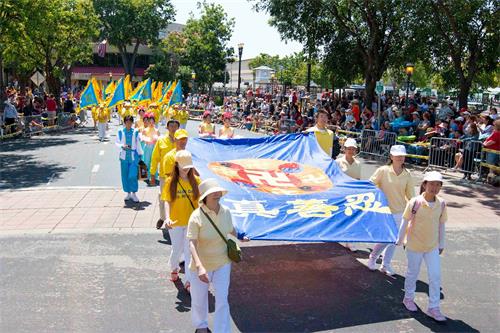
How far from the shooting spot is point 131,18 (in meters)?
59.4

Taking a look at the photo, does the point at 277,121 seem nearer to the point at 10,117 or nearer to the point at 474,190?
the point at 10,117

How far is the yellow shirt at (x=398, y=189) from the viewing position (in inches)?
265

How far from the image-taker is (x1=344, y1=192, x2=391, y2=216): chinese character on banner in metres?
6.62

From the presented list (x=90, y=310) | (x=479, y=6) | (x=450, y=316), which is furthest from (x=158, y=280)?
(x=479, y=6)

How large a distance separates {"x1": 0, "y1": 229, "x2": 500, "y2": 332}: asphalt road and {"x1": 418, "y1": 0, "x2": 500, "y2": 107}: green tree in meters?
12.8

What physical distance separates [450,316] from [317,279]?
176 cm

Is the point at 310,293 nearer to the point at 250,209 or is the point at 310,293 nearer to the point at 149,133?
the point at 250,209

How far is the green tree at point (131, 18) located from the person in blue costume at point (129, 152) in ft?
171

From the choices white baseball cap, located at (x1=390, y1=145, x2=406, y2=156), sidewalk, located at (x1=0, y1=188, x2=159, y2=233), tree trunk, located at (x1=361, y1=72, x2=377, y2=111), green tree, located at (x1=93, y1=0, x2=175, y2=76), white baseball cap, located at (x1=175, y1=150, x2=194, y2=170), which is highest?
green tree, located at (x1=93, y1=0, x2=175, y2=76)

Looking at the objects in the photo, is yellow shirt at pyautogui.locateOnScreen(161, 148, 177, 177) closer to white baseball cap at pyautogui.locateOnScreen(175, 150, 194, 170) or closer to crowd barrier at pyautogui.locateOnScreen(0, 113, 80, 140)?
white baseball cap at pyautogui.locateOnScreen(175, 150, 194, 170)

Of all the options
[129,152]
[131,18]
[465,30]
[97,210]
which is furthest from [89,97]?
[131,18]

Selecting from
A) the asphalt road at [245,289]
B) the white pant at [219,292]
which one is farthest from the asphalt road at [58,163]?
the white pant at [219,292]

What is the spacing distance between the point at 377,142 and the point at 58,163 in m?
11.0

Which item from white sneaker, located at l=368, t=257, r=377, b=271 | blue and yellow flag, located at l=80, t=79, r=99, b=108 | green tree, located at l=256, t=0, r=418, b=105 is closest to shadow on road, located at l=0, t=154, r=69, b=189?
blue and yellow flag, located at l=80, t=79, r=99, b=108
